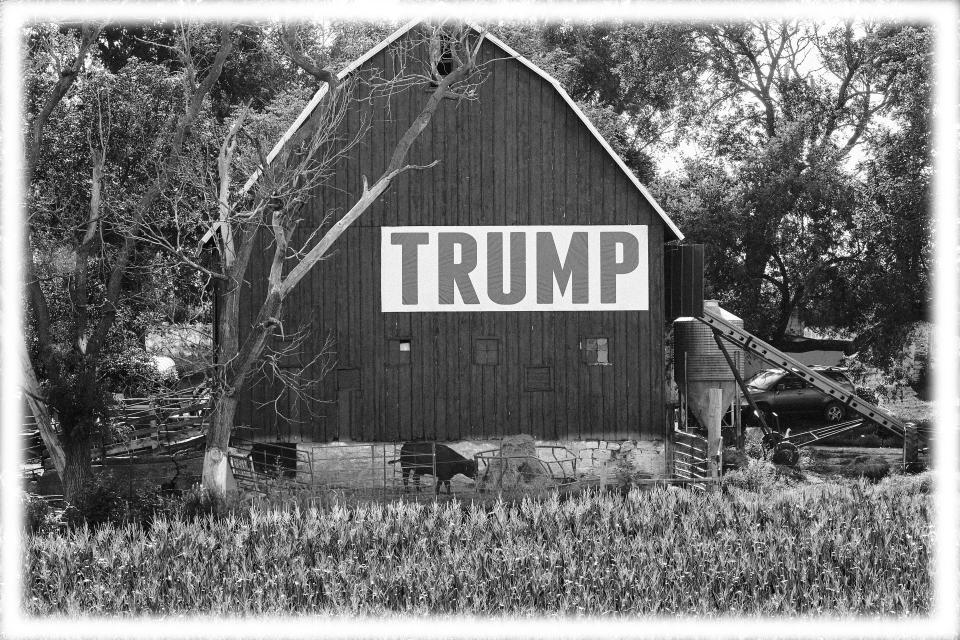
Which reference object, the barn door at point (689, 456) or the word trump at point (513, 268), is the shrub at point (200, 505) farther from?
the barn door at point (689, 456)

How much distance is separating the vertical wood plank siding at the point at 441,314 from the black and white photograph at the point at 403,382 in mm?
50

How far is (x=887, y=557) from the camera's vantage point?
11062 mm

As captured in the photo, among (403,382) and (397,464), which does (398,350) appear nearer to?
(403,382)

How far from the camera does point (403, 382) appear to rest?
701 inches

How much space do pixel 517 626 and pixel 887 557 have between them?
4.28 metres

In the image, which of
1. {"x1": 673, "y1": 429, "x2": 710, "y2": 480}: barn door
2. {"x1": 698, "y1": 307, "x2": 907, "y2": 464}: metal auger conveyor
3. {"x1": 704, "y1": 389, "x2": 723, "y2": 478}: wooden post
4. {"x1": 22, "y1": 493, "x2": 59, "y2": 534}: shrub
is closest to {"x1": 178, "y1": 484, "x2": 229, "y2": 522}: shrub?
{"x1": 22, "y1": 493, "x2": 59, "y2": 534}: shrub

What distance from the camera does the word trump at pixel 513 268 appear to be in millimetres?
17781

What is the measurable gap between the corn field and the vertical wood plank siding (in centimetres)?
515

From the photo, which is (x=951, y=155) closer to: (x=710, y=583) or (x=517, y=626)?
(x=710, y=583)

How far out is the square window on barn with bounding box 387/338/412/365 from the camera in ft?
58.4

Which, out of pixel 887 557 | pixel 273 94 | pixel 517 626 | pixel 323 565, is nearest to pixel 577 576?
pixel 517 626

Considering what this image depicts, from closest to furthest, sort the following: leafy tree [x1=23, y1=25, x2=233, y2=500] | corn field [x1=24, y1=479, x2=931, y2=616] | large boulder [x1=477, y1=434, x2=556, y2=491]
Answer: corn field [x1=24, y1=479, x2=931, y2=616] < leafy tree [x1=23, y1=25, x2=233, y2=500] < large boulder [x1=477, y1=434, x2=556, y2=491]

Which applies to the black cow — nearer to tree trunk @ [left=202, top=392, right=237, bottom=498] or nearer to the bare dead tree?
the bare dead tree

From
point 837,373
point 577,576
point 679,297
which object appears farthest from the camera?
point 837,373
